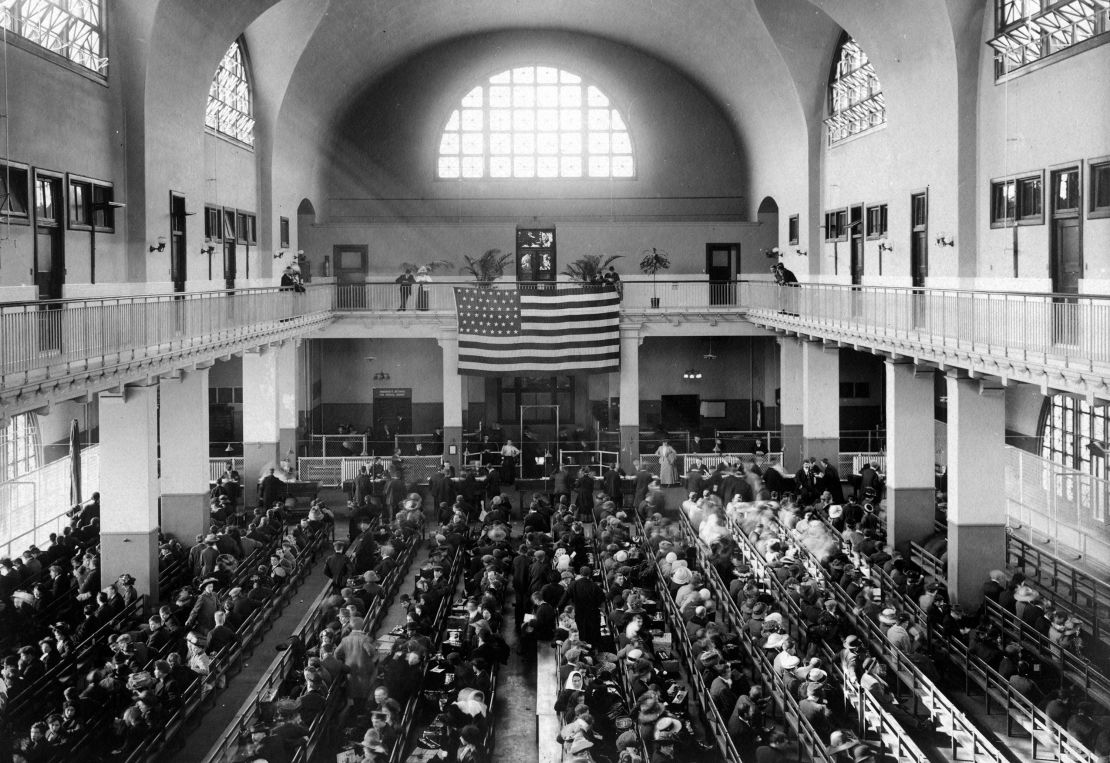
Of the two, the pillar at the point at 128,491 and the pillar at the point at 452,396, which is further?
the pillar at the point at 452,396

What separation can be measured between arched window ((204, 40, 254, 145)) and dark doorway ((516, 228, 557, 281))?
9.40m

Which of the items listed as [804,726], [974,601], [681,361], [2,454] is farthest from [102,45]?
[681,361]

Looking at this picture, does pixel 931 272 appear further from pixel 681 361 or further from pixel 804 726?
pixel 681 361

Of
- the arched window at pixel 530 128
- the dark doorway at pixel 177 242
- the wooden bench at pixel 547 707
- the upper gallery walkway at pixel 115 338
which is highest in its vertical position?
Answer: the arched window at pixel 530 128

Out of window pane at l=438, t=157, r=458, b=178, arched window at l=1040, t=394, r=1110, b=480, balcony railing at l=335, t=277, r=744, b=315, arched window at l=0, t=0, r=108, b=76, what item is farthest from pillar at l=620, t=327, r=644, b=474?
arched window at l=0, t=0, r=108, b=76

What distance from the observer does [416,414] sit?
120 ft

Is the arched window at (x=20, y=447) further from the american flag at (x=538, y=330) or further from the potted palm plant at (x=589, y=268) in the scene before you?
the potted palm plant at (x=589, y=268)

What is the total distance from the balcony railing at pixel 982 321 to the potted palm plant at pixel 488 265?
10069 mm

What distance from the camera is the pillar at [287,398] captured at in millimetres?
30703

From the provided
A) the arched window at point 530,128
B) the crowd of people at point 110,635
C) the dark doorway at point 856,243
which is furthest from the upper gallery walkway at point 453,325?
the arched window at point 530,128

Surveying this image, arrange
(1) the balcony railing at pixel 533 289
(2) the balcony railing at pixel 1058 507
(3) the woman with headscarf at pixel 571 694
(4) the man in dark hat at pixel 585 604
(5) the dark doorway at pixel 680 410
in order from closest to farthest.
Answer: (3) the woman with headscarf at pixel 571 694
(4) the man in dark hat at pixel 585 604
(2) the balcony railing at pixel 1058 507
(1) the balcony railing at pixel 533 289
(5) the dark doorway at pixel 680 410

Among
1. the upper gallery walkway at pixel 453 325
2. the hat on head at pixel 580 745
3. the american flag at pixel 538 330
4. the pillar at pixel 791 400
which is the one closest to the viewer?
the hat on head at pixel 580 745

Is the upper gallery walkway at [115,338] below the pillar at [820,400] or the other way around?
the other way around

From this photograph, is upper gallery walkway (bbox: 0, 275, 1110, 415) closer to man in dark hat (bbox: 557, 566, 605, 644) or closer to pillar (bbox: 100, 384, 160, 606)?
pillar (bbox: 100, 384, 160, 606)
